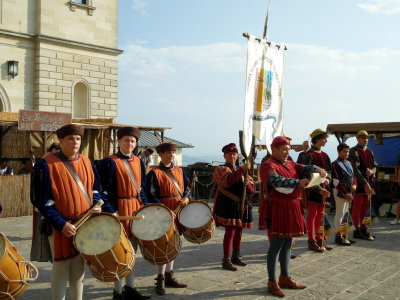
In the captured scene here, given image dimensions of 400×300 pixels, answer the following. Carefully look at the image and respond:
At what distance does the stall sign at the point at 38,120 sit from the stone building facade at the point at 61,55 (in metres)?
8.31

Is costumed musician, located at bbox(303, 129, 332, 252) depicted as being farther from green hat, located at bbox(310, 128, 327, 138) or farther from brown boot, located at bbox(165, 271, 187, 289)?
brown boot, located at bbox(165, 271, 187, 289)

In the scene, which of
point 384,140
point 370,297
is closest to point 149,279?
point 370,297

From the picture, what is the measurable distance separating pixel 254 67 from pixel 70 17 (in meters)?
17.6

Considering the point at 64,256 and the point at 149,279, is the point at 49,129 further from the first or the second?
the point at 64,256

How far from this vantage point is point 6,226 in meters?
9.85

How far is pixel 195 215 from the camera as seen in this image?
5438mm

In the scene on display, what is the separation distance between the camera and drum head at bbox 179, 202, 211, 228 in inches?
211

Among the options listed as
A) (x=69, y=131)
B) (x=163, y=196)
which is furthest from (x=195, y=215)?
(x=69, y=131)

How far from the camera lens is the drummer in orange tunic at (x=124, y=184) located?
15.1 feet

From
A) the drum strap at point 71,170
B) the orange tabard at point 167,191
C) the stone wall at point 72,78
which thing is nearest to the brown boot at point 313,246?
the orange tabard at point 167,191

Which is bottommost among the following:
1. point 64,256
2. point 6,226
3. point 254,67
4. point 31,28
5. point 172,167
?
point 6,226

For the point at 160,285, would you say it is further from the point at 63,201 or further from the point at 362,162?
the point at 362,162

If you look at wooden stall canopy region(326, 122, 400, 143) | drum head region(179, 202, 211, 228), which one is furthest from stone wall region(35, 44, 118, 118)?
drum head region(179, 202, 211, 228)

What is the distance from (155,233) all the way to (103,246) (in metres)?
0.83
